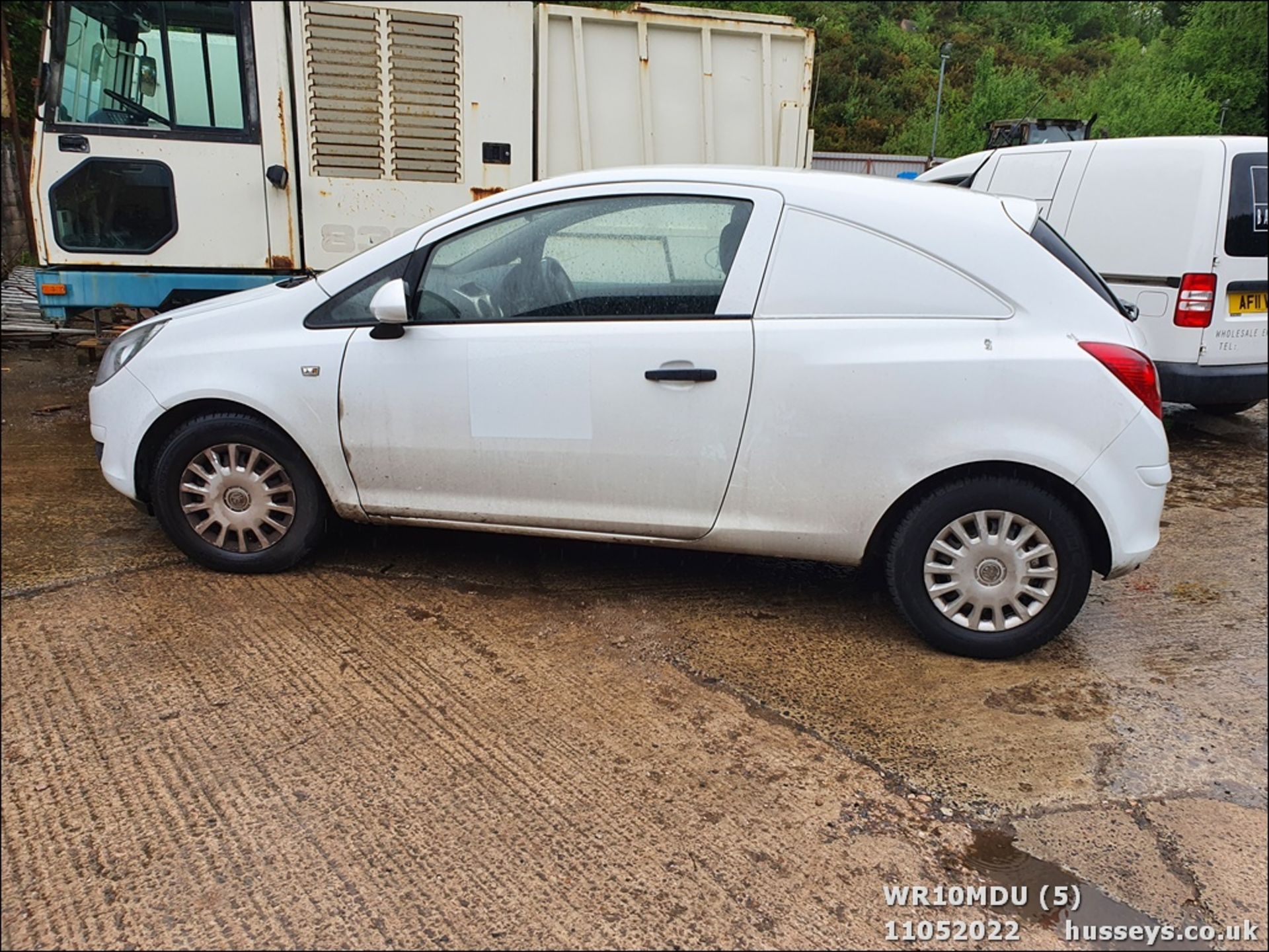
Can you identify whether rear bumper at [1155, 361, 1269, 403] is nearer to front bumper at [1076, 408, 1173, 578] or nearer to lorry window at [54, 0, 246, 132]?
front bumper at [1076, 408, 1173, 578]

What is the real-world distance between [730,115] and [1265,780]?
243 inches

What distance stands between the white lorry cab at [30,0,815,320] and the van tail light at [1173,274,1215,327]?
3429mm

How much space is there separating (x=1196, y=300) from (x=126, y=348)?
6.05 m

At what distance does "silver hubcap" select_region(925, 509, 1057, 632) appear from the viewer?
3332 millimetres

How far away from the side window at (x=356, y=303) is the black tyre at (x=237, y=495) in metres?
0.48

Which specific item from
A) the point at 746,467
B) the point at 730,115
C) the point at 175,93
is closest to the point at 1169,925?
the point at 746,467

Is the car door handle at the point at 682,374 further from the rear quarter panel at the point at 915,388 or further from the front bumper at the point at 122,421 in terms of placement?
the front bumper at the point at 122,421

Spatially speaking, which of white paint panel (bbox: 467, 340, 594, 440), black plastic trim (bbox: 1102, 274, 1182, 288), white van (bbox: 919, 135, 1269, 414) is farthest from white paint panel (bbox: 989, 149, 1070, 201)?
white paint panel (bbox: 467, 340, 594, 440)

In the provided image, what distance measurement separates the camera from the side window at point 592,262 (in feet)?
11.4

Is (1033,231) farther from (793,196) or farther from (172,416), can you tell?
(172,416)

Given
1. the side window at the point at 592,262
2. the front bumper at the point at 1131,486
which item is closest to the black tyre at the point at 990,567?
the front bumper at the point at 1131,486

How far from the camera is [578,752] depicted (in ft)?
9.21

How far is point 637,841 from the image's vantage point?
244 cm

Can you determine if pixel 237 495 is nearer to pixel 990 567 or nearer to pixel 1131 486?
pixel 990 567
